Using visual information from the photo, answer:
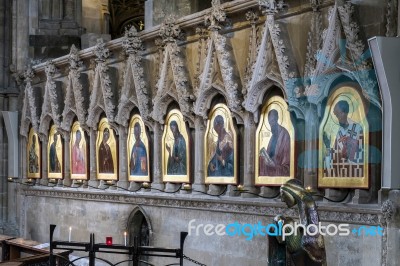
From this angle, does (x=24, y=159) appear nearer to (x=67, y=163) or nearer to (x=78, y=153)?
(x=67, y=163)

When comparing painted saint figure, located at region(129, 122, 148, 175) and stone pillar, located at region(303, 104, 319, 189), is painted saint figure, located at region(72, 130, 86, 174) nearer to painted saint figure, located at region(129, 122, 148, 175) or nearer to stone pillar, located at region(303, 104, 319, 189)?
painted saint figure, located at region(129, 122, 148, 175)

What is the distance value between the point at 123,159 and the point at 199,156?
2.85 metres

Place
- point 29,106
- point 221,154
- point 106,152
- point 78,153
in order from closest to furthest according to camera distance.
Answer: point 221,154 → point 106,152 → point 78,153 → point 29,106

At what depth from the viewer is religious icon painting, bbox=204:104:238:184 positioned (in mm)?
12258

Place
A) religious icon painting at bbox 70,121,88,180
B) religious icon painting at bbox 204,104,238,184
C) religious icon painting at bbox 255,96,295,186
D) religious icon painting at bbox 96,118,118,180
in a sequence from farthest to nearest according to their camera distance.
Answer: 1. religious icon painting at bbox 70,121,88,180
2. religious icon painting at bbox 96,118,118,180
3. religious icon painting at bbox 204,104,238,184
4. religious icon painting at bbox 255,96,295,186

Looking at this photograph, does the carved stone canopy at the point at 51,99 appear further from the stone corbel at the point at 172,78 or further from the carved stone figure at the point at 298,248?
the carved stone figure at the point at 298,248

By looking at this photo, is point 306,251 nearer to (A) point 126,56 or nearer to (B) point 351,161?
(B) point 351,161

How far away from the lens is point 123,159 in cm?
1538

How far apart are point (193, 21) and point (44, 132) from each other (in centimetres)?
713

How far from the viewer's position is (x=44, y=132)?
1858cm

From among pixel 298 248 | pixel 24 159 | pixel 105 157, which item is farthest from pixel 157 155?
pixel 298 248

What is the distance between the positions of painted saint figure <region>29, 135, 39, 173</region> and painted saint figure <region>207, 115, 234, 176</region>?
7887 mm

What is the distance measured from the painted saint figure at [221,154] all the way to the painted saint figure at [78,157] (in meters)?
5.10

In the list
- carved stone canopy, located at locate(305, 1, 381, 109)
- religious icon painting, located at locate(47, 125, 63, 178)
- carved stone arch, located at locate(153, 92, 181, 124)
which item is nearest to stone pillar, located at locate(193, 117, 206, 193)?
carved stone arch, located at locate(153, 92, 181, 124)
